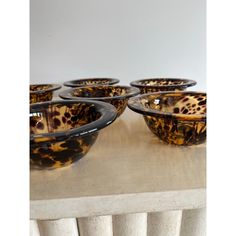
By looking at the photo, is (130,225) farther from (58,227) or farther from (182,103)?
(182,103)

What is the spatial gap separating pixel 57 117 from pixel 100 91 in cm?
33

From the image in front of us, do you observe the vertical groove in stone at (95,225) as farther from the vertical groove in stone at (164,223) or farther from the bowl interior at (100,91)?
the bowl interior at (100,91)

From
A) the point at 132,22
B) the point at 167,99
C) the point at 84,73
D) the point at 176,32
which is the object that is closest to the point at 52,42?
the point at 84,73

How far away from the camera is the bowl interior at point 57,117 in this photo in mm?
626

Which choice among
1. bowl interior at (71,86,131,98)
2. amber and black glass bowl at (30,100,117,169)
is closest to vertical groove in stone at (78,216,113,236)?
amber and black glass bowl at (30,100,117,169)

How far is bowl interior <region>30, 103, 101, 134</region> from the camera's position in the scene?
2.06ft

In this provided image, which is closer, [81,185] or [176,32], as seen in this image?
[81,185]

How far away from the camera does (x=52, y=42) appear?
55.2 inches

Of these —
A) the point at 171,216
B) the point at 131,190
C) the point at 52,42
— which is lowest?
the point at 171,216

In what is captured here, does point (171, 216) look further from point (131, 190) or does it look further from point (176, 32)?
point (176, 32)

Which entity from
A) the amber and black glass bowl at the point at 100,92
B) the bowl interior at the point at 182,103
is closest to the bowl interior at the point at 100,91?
the amber and black glass bowl at the point at 100,92

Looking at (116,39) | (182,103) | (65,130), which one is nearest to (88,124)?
(65,130)
